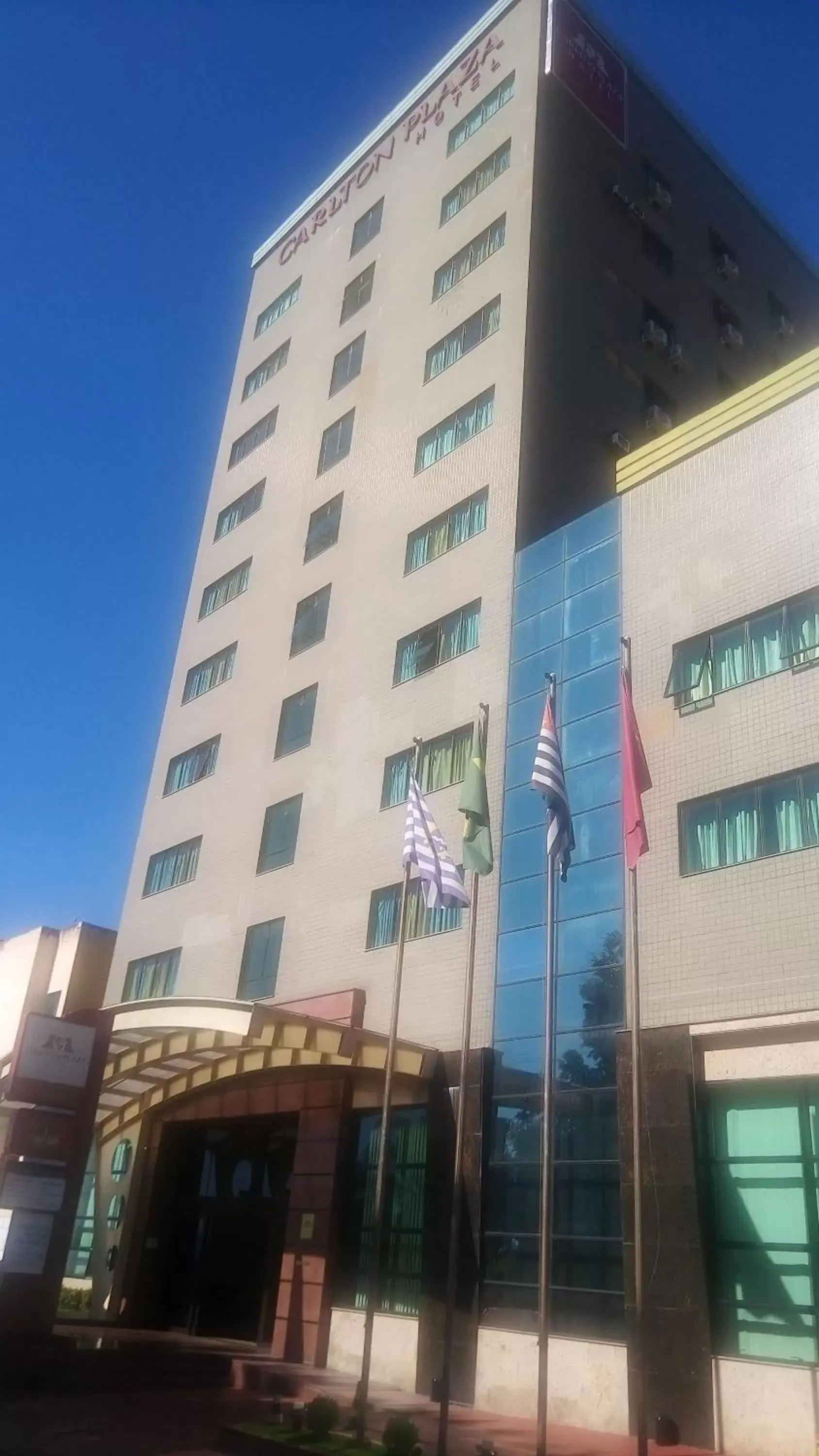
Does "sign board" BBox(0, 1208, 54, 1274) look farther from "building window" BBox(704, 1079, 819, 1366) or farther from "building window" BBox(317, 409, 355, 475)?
"building window" BBox(317, 409, 355, 475)

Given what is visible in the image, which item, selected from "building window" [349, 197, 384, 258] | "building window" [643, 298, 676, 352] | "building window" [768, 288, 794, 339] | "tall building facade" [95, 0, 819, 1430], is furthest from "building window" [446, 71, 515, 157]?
"building window" [768, 288, 794, 339]

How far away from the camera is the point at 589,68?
121 ft

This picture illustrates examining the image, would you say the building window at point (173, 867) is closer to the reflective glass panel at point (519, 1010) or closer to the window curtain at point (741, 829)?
the reflective glass panel at point (519, 1010)

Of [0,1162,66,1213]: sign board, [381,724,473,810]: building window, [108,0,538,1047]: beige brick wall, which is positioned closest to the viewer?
→ [0,1162,66,1213]: sign board

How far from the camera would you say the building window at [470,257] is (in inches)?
1288

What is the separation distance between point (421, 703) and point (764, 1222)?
1367 centimetres

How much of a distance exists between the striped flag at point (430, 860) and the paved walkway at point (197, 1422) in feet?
24.2

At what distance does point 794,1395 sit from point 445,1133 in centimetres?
754

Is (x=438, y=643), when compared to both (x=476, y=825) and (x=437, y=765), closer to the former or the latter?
(x=437, y=765)

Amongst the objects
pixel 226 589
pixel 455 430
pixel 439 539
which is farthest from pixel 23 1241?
pixel 226 589

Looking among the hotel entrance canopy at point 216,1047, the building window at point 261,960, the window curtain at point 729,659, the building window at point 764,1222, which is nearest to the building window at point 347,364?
the building window at point 261,960

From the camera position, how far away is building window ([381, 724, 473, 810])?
24328mm

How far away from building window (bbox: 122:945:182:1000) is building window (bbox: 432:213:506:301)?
69.7 feet

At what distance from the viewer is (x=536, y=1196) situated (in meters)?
18.4
